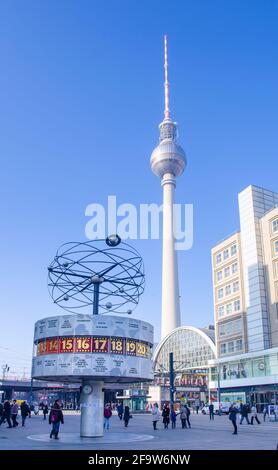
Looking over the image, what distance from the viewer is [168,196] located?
→ 145750 millimetres

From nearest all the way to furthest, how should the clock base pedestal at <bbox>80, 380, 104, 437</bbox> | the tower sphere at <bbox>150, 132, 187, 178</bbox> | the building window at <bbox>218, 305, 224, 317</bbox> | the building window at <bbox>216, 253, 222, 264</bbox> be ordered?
1. the clock base pedestal at <bbox>80, 380, 104, 437</bbox>
2. the building window at <bbox>218, 305, 224, 317</bbox>
3. the building window at <bbox>216, 253, 222, 264</bbox>
4. the tower sphere at <bbox>150, 132, 187, 178</bbox>

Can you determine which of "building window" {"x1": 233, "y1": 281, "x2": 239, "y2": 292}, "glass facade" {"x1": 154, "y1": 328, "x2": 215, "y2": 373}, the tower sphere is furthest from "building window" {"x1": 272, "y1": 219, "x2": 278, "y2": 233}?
the tower sphere

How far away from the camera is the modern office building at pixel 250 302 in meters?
66.6

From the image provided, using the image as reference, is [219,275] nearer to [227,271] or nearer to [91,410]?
[227,271]

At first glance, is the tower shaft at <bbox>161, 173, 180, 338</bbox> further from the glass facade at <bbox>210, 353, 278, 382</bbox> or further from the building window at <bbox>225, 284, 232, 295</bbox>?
the building window at <bbox>225, 284, 232, 295</bbox>

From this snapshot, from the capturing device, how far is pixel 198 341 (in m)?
99.2

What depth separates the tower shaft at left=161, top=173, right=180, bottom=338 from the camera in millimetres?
134875

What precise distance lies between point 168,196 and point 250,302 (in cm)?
7909

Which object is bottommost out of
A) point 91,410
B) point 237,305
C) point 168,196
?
point 91,410

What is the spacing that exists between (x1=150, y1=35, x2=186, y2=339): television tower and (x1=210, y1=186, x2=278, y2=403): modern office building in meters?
53.8

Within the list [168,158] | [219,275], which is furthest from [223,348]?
[168,158]

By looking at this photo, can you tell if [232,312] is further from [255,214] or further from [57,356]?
[57,356]
